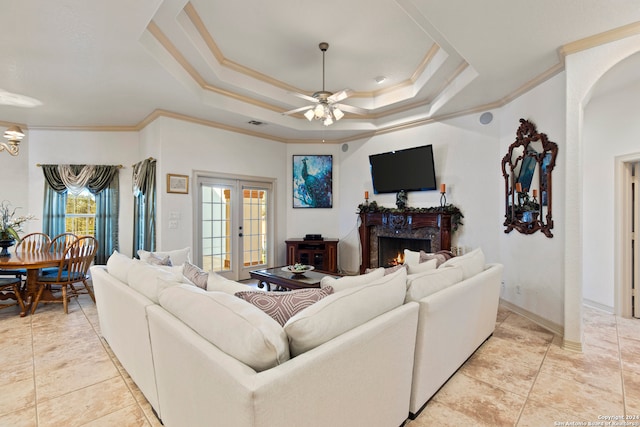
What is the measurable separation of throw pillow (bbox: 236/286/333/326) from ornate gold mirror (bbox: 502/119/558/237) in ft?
9.73

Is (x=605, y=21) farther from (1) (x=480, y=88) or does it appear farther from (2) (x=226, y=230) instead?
(2) (x=226, y=230)

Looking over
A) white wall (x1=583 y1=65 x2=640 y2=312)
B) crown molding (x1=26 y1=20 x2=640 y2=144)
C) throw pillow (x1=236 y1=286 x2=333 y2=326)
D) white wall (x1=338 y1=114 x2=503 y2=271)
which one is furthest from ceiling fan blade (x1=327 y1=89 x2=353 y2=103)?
white wall (x1=583 y1=65 x2=640 y2=312)

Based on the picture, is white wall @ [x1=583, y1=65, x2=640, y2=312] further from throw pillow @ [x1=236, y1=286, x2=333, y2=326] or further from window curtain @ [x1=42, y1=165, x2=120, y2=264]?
window curtain @ [x1=42, y1=165, x2=120, y2=264]

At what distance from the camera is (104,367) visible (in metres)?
2.48

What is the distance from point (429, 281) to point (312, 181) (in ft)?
14.7

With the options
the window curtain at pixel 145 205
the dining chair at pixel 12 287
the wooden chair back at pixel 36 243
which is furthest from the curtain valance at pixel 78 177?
the dining chair at pixel 12 287

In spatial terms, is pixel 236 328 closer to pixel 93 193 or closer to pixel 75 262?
pixel 75 262

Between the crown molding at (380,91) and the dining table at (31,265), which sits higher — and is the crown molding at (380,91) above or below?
above

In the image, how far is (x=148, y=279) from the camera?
2.00m

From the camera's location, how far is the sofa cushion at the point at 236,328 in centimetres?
115

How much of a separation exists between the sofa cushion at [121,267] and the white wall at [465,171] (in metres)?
4.22

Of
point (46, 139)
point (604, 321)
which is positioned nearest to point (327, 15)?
point (604, 321)

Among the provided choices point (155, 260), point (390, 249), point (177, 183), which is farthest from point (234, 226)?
point (390, 249)

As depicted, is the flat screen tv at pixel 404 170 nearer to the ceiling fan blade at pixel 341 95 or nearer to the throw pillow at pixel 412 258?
the throw pillow at pixel 412 258
